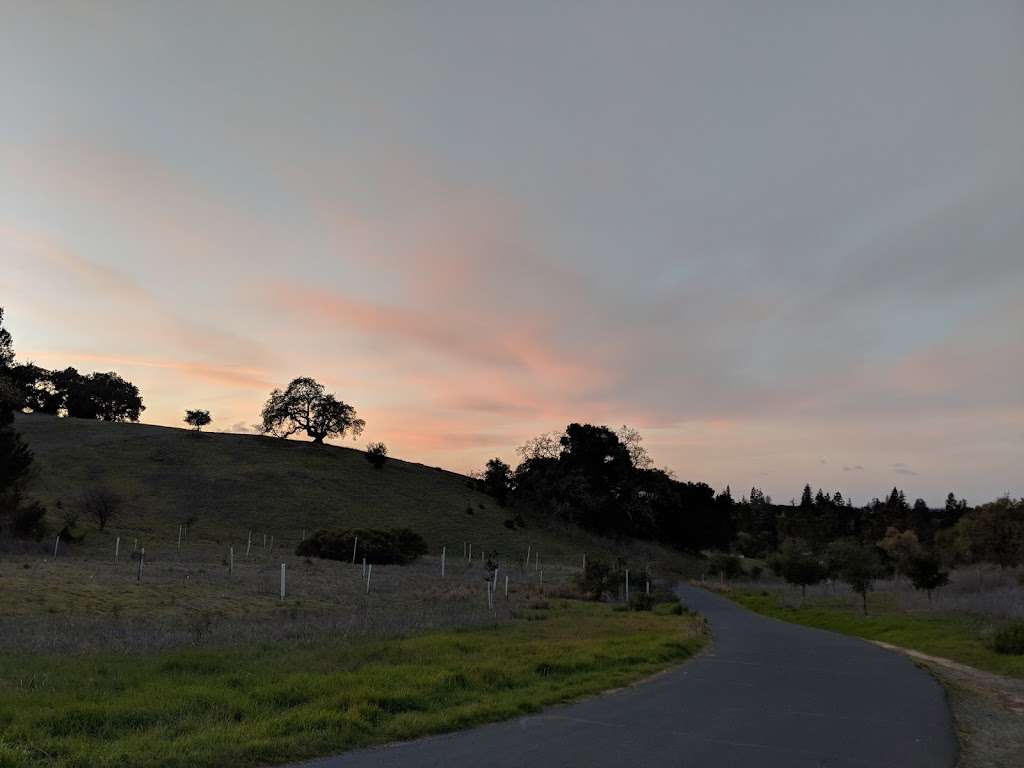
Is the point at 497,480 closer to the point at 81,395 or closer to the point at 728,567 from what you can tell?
the point at 728,567

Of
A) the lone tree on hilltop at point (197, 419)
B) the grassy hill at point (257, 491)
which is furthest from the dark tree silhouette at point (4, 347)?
the lone tree on hilltop at point (197, 419)

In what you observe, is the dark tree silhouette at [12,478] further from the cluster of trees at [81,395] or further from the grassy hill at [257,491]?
the cluster of trees at [81,395]

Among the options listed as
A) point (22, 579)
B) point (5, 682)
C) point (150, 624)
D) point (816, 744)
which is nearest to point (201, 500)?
point (22, 579)

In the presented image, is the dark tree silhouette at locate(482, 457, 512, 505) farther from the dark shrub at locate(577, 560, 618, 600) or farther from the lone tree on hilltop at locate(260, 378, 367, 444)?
the dark shrub at locate(577, 560, 618, 600)

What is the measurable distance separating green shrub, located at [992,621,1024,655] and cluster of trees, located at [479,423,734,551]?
7072 centimetres

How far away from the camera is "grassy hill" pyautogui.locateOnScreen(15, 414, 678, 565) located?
62344 millimetres

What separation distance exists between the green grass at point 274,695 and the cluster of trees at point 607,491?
75343 mm

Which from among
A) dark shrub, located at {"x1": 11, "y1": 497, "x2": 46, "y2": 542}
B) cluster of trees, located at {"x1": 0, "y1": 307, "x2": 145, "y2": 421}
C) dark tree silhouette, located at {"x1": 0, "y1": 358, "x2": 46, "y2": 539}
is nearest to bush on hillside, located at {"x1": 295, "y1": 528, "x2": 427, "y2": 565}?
dark shrub, located at {"x1": 11, "y1": 497, "x2": 46, "y2": 542}

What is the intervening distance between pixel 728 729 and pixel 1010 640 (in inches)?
536

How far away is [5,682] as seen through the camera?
9.65 meters

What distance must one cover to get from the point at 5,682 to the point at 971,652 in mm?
21229

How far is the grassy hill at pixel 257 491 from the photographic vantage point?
62.3 metres

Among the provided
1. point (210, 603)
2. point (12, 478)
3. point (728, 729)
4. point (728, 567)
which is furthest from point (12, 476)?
point (728, 567)

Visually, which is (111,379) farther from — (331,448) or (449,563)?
(449,563)
